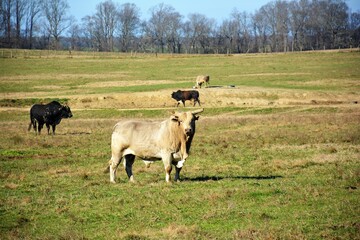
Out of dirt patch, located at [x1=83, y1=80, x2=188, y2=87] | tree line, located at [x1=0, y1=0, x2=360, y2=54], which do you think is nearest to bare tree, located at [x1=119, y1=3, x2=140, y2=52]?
tree line, located at [x1=0, y1=0, x2=360, y2=54]

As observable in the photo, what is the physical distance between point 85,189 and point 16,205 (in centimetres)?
224

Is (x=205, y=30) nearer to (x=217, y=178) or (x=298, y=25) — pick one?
(x=298, y=25)

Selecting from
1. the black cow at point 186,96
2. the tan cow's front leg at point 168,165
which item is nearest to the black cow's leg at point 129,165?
the tan cow's front leg at point 168,165

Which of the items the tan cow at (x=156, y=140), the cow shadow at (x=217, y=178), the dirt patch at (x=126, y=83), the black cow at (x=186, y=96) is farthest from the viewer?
the dirt patch at (x=126, y=83)

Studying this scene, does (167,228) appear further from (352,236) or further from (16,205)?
(16,205)

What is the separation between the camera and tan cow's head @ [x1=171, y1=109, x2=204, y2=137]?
13938mm

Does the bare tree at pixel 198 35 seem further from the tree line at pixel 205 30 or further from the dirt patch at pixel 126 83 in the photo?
the dirt patch at pixel 126 83

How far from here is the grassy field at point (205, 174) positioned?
33.0 feet

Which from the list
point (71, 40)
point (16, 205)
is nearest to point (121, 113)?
point (16, 205)

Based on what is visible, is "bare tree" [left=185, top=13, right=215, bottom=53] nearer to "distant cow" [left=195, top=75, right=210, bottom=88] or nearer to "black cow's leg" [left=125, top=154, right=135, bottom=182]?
"distant cow" [left=195, top=75, right=210, bottom=88]

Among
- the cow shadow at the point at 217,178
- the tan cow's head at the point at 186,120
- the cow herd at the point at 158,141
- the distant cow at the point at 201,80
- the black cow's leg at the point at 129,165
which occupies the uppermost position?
the distant cow at the point at 201,80

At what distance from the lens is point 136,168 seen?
18.0 metres

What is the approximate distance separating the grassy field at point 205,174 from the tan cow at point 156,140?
1.78 feet

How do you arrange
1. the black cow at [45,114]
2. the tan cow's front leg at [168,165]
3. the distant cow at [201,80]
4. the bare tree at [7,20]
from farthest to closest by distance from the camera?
1. the bare tree at [7,20]
2. the distant cow at [201,80]
3. the black cow at [45,114]
4. the tan cow's front leg at [168,165]
